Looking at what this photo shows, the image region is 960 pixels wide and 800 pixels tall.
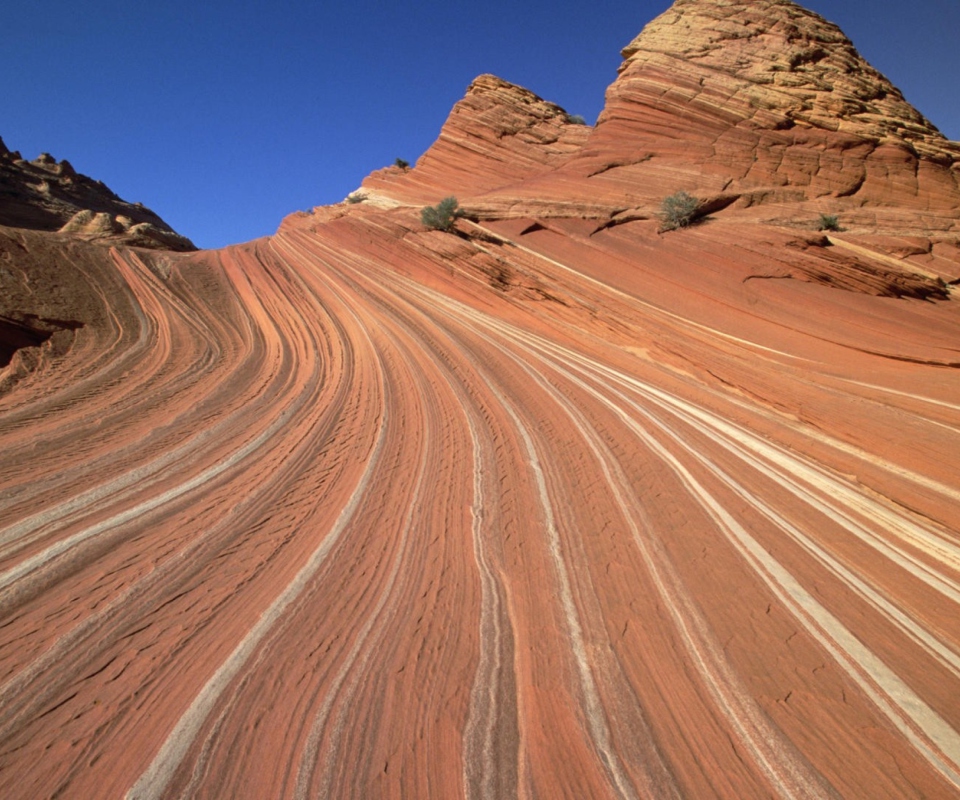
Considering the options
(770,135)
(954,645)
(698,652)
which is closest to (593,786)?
(698,652)

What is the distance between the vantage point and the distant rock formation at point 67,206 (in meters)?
26.6

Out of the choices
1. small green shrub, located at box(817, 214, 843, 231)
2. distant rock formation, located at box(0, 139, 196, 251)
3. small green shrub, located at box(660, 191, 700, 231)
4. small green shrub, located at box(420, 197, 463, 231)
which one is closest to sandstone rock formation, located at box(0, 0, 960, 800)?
small green shrub, located at box(817, 214, 843, 231)

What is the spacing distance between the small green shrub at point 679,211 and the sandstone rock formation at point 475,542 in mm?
4537

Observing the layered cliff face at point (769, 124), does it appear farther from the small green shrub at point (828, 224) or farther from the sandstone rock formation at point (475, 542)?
the sandstone rock formation at point (475, 542)

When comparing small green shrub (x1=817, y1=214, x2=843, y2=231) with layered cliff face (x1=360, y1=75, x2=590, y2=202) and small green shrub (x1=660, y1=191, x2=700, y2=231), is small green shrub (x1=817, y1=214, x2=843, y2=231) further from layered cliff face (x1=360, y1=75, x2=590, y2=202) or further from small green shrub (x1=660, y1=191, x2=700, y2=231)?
layered cliff face (x1=360, y1=75, x2=590, y2=202)

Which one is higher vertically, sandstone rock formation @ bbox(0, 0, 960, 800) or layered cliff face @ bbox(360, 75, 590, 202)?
layered cliff face @ bbox(360, 75, 590, 202)

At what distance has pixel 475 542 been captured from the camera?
4.62 meters

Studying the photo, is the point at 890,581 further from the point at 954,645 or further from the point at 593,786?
the point at 593,786

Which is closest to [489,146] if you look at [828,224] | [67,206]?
[828,224]

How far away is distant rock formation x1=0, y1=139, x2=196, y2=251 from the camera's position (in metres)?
26.6

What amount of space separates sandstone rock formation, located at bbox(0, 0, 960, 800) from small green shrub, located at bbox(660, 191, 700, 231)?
454cm

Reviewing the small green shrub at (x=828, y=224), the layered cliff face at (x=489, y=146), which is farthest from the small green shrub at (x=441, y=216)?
the small green shrub at (x=828, y=224)

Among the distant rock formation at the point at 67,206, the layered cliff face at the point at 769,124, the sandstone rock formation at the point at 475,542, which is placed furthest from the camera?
the distant rock formation at the point at 67,206

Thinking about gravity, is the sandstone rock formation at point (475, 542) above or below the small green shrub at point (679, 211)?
below
